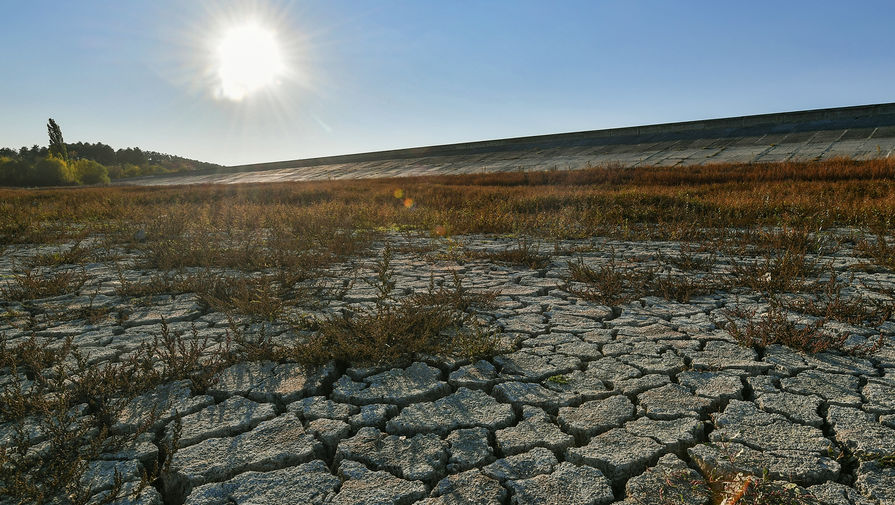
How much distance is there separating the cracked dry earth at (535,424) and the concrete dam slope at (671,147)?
598 inches

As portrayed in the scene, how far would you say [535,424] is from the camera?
2.27 meters

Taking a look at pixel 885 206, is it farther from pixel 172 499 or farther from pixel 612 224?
pixel 172 499

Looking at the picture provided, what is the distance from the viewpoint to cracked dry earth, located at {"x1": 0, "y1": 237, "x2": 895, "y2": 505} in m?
1.85

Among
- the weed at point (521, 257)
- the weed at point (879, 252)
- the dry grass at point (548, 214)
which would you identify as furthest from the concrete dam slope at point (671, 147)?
the weed at point (521, 257)

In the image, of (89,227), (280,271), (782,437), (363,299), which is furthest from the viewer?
(89,227)

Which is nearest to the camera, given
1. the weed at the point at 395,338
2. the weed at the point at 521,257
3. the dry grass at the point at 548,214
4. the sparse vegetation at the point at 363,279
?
the sparse vegetation at the point at 363,279

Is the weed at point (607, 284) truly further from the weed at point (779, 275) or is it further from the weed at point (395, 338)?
the weed at point (395, 338)

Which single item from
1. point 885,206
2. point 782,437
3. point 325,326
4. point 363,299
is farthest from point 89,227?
point 885,206

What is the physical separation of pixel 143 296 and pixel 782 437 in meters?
4.48

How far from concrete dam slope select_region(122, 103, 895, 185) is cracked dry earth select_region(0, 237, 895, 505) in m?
15.2

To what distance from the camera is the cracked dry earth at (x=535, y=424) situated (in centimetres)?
185

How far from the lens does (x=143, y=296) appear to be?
169 inches


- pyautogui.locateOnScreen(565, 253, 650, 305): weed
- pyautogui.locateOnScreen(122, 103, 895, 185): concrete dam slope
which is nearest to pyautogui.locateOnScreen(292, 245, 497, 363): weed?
pyautogui.locateOnScreen(565, 253, 650, 305): weed

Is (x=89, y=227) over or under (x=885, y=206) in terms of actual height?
over
